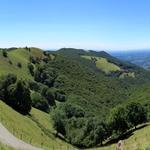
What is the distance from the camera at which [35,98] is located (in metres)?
145

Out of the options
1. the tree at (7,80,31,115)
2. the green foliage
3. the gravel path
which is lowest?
the green foliage

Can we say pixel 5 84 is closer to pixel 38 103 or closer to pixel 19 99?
pixel 19 99

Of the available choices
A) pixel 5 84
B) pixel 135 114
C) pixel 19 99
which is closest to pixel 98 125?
pixel 135 114

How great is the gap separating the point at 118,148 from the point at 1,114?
60.7 meters

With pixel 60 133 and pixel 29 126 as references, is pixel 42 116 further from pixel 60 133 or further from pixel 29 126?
pixel 29 126

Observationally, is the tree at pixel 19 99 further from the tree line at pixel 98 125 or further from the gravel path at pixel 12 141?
the gravel path at pixel 12 141

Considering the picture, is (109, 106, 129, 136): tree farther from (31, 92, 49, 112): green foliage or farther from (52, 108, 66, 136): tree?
(31, 92, 49, 112): green foliage

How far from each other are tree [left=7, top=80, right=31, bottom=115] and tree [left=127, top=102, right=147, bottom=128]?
35.8 metres

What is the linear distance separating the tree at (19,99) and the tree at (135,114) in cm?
3581

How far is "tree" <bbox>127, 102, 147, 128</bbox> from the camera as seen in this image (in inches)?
3733

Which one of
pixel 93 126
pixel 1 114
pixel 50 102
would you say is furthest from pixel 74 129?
pixel 50 102

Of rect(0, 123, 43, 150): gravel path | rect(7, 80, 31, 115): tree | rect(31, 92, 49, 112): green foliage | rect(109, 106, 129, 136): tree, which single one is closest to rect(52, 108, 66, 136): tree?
rect(7, 80, 31, 115): tree

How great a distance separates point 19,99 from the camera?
380 ft

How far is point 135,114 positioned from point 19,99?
40.2 m
